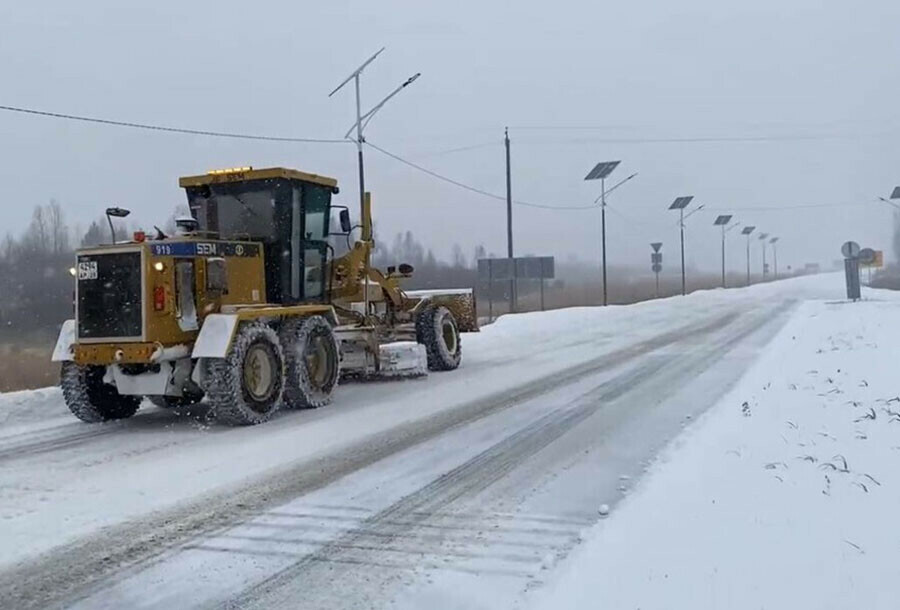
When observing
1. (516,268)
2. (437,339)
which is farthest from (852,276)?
(437,339)

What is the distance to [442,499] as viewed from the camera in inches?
257

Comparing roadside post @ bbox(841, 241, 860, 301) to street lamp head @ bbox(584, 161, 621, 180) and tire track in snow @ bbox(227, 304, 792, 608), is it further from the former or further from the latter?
tire track in snow @ bbox(227, 304, 792, 608)

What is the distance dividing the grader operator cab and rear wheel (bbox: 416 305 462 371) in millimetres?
1878

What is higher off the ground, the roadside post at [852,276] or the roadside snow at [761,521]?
the roadside post at [852,276]

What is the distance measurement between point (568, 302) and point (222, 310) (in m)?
39.9

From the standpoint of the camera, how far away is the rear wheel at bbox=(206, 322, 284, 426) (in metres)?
9.83

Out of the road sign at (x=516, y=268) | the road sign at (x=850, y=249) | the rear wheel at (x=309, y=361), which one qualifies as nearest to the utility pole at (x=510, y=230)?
the road sign at (x=516, y=268)

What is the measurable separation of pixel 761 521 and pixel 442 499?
2.28m

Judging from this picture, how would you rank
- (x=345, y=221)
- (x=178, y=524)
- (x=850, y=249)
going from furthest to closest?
(x=850, y=249), (x=345, y=221), (x=178, y=524)

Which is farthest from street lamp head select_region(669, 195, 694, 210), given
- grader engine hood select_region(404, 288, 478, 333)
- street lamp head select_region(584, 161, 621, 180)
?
grader engine hood select_region(404, 288, 478, 333)

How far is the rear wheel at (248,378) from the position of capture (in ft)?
32.2

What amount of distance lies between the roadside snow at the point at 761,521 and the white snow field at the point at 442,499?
0.02 metres

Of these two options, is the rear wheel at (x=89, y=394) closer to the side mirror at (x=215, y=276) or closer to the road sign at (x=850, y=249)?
the side mirror at (x=215, y=276)

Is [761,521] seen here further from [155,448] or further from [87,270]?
[87,270]
